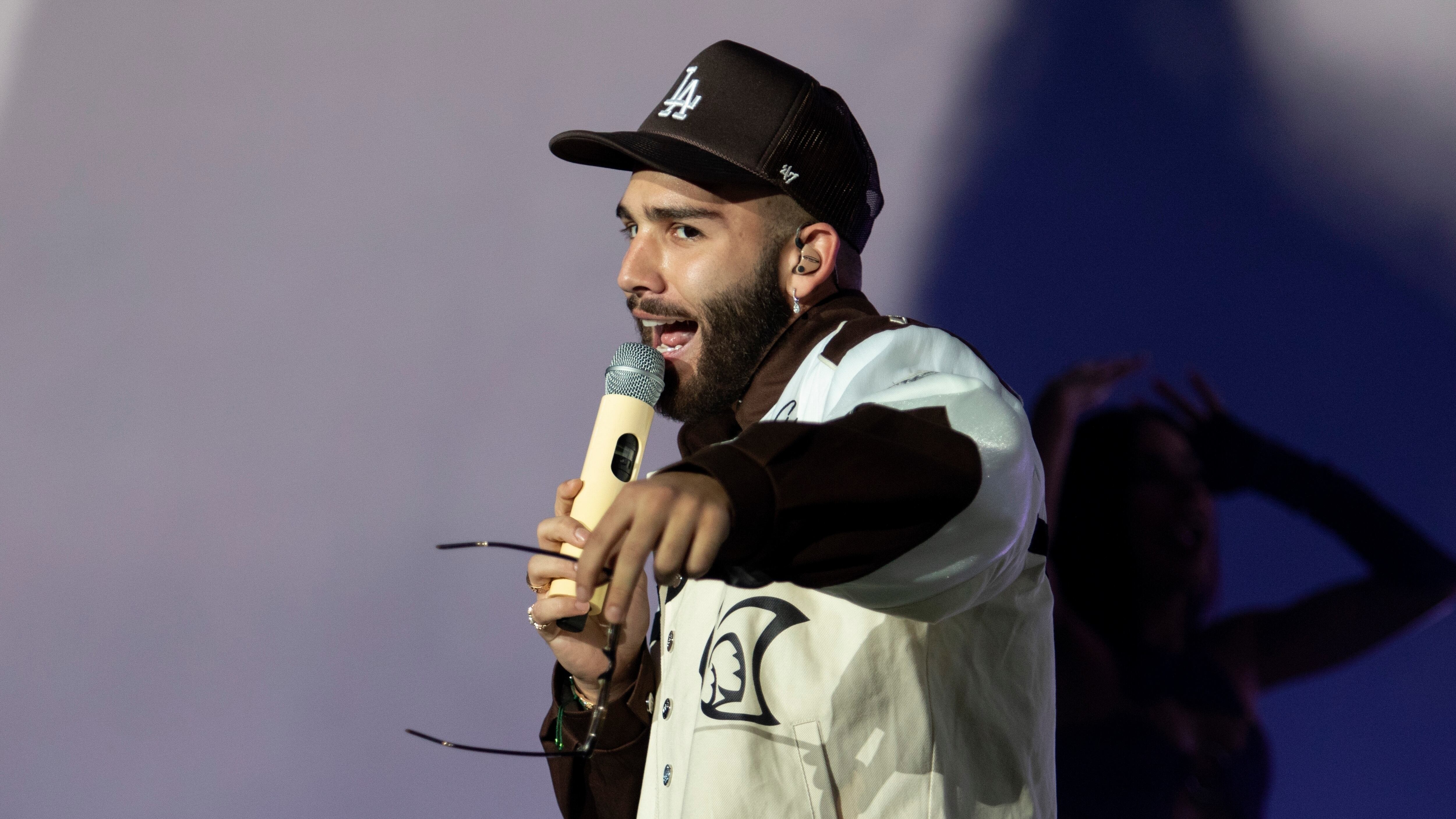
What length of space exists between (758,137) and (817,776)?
0.67 meters

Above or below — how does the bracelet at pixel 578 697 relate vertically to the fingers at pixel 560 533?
below

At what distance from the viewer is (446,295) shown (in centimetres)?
212

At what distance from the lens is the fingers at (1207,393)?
171 cm

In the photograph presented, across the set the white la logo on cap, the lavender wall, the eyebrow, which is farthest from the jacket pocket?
the lavender wall

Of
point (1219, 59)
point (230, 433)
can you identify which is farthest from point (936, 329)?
point (230, 433)

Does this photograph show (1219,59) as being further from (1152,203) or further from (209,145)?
(209,145)

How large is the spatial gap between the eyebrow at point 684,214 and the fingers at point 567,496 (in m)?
0.36

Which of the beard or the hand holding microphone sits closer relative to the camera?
the hand holding microphone

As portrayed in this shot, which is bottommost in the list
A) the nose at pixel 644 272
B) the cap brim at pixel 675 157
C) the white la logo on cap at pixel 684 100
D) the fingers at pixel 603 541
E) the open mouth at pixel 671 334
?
the fingers at pixel 603 541

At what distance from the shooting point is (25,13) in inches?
87.4

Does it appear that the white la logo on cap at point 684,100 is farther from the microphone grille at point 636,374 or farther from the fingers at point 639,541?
the fingers at point 639,541

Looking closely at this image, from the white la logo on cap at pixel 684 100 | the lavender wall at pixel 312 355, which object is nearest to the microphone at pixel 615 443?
the white la logo on cap at pixel 684 100

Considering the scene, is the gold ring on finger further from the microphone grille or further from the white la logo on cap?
the white la logo on cap

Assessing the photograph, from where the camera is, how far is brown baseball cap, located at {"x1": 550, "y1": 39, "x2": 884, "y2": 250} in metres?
1.25
